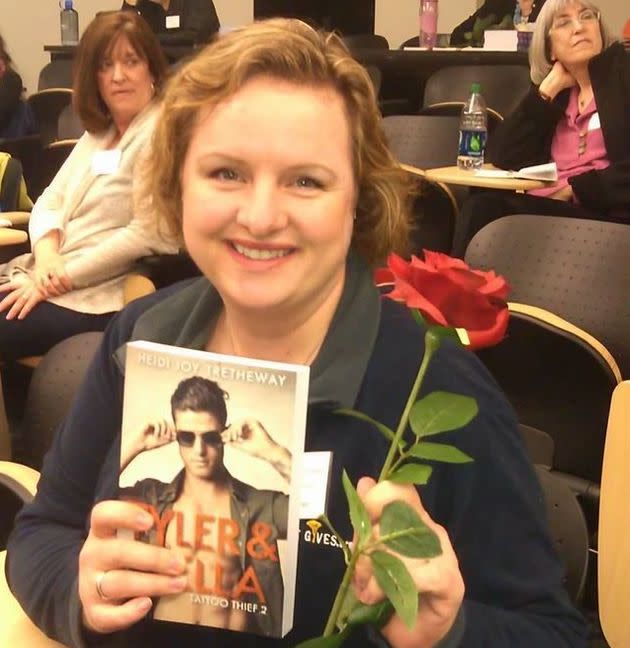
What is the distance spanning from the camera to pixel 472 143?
11.7ft

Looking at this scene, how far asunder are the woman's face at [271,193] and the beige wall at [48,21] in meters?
6.47

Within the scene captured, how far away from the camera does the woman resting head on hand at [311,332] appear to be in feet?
2.92

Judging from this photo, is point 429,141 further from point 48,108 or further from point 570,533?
point 570,533

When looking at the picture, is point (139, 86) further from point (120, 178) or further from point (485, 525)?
point (485, 525)

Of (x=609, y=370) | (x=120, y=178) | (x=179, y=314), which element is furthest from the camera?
(x=120, y=178)

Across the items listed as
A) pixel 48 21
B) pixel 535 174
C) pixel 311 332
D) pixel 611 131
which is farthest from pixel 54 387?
pixel 48 21

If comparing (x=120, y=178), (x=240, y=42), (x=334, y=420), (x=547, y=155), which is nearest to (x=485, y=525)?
(x=334, y=420)

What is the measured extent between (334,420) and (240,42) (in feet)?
1.33

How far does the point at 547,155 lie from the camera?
3551 millimetres

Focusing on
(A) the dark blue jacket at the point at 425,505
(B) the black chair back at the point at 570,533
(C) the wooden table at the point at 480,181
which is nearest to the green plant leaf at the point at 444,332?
(A) the dark blue jacket at the point at 425,505

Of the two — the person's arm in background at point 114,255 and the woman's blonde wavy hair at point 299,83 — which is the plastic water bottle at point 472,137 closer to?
the person's arm in background at point 114,255

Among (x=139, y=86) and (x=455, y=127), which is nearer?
(x=139, y=86)

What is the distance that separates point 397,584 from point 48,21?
24.1 feet

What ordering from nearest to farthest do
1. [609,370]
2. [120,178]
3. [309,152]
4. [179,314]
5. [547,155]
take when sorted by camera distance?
1. [309,152]
2. [179,314]
3. [609,370]
4. [120,178]
5. [547,155]
